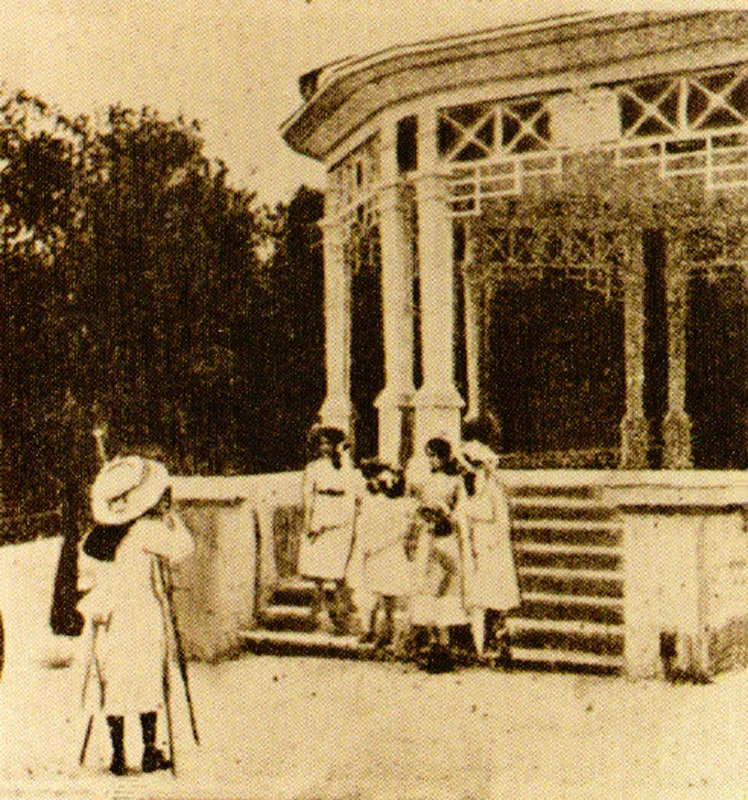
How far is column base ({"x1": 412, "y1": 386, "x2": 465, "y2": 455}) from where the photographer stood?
8.32 metres

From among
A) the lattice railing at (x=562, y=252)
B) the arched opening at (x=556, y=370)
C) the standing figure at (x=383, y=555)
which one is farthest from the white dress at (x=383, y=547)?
the lattice railing at (x=562, y=252)

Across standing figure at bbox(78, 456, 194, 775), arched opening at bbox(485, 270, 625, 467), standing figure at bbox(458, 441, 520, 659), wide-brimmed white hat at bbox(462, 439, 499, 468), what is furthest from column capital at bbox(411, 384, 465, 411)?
arched opening at bbox(485, 270, 625, 467)

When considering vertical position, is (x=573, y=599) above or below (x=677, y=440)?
below

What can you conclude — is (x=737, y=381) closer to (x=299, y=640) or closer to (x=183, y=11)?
(x=299, y=640)

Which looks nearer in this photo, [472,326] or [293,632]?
[293,632]

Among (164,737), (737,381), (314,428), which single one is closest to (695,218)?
(737,381)

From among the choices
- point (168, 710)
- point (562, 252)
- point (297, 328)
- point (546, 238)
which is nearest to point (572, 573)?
point (297, 328)

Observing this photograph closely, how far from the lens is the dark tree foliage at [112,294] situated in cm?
648

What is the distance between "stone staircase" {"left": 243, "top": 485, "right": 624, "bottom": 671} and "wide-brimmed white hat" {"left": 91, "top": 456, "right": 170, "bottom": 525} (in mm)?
2057

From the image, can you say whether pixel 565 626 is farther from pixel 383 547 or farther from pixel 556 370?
pixel 556 370

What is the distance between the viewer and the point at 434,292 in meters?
8.20

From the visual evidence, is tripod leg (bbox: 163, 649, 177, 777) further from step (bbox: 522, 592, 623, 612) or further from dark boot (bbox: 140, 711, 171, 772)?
step (bbox: 522, 592, 623, 612)

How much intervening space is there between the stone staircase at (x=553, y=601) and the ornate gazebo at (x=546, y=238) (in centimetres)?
90

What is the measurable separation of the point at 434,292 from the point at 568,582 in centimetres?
182
